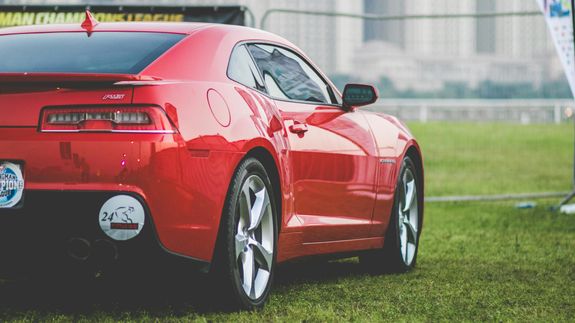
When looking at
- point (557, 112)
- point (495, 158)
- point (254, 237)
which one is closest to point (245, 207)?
point (254, 237)

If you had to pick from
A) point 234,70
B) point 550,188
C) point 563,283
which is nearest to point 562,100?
A: point 550,188

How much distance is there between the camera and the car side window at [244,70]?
5.99 m

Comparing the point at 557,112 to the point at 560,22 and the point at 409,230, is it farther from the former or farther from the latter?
the point at 409,230

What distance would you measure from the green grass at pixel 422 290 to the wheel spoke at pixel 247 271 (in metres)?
0.13

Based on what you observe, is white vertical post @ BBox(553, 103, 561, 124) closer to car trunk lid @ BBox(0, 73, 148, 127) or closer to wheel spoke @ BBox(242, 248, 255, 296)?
wheel spoke @ BBox(242, 248, 255, 296)

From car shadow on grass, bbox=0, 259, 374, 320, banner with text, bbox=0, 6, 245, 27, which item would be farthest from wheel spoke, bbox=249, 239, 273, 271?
banner with text, bbox=0, 6, 245, 27

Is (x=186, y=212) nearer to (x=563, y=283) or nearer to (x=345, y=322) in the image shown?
(x=345, y=322)

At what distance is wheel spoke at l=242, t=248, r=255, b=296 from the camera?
577cm

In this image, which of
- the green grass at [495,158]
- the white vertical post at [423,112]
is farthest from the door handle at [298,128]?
the white vertical post at [423,112]

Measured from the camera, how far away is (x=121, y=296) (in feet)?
20.8

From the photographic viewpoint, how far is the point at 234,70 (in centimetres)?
600

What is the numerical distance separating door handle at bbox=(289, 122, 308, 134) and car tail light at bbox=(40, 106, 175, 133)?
53.1 inches

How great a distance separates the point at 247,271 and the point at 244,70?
3.46 ft

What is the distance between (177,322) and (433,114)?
14194 millimetres
